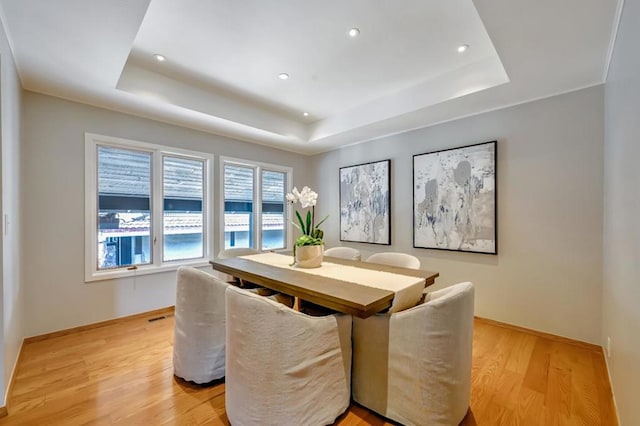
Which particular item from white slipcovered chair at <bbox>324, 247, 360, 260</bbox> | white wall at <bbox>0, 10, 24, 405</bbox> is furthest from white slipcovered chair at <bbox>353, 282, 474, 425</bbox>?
white wall at <bbox>0, 10, 24, 405</bbox>

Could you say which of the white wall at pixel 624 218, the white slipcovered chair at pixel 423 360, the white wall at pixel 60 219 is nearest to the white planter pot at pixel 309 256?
the white slipcovered chair at pixel 423 360

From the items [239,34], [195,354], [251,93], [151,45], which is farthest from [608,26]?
[195,354]

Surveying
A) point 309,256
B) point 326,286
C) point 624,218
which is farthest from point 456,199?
point 326,286

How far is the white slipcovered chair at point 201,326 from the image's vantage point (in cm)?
197

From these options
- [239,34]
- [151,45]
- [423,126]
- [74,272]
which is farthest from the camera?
[423,126]

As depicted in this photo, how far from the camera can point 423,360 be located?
1493 mm

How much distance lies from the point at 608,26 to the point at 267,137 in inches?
139

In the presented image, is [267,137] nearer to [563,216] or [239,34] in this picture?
[239,34]

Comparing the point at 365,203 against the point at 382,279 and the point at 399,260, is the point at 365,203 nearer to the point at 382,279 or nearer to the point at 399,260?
the point at 399,260

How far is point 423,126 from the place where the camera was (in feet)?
11.9

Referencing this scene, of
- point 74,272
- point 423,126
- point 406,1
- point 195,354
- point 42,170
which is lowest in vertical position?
point 195,354

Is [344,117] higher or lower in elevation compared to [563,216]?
higher

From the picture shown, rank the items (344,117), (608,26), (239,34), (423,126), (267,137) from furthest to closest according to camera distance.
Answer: (267,137)
(344,117)
(423,126)
(239,34)
(608,26)

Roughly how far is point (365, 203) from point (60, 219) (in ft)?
12.0
